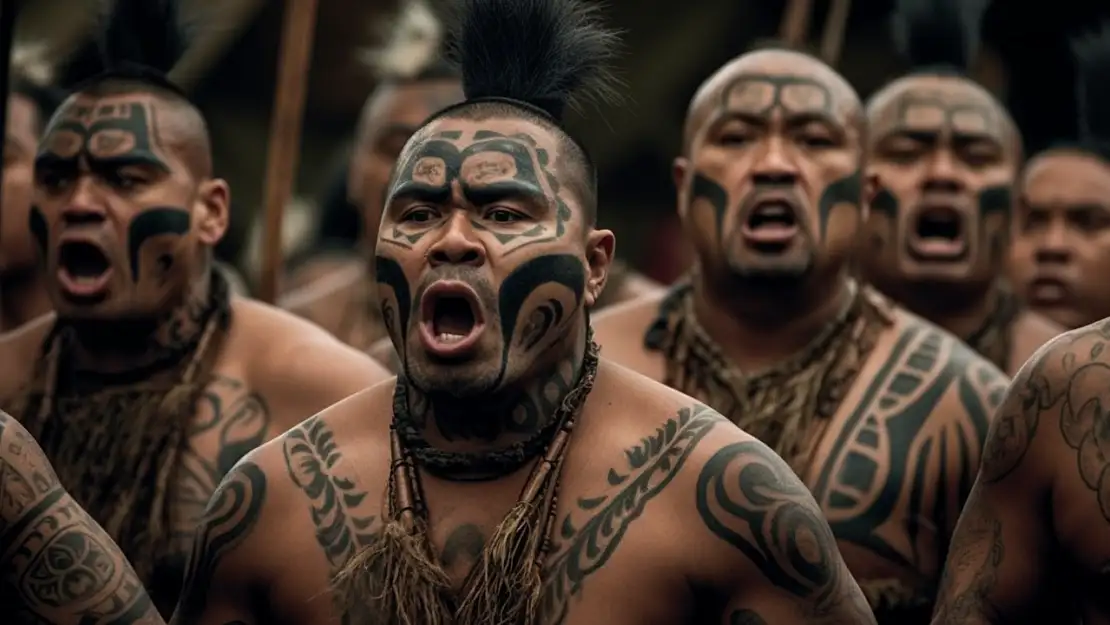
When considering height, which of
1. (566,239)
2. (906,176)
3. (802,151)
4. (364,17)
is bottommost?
(364,17)

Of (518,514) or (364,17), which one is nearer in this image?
(518,514)

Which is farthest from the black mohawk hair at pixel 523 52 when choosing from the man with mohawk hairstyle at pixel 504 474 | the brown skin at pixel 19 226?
the brown skin at pixel 19 226

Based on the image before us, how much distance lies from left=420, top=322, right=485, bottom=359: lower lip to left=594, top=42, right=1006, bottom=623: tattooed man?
2.07m

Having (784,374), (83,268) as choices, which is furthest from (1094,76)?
(83,268)

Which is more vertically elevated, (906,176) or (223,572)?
(223,572)

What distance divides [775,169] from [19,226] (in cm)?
329

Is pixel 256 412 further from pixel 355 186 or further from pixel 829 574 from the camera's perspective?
pixel 355 186

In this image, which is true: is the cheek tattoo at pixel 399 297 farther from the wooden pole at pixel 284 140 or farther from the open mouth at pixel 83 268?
the wooden pole at pixel 284 140

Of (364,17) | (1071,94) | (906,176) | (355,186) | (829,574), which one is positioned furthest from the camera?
(364,17)

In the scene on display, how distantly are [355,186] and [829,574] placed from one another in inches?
258

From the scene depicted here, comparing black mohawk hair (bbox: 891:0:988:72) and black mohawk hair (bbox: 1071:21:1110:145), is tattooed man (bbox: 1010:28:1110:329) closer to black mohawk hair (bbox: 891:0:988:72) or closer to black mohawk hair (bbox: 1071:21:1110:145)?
black mohawk hair (bbox: 1071:21:1110:145)

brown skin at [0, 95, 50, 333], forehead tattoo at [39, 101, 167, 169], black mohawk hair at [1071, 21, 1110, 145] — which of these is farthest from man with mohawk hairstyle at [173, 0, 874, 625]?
brown skin at [0, 95, 50, 333]

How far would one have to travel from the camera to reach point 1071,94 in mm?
16094

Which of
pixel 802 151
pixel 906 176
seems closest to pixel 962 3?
pixel 906 176
